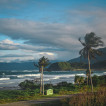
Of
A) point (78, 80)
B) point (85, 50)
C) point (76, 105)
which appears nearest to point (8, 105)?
point (76, 105)

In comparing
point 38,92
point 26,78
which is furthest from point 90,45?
point 26,78

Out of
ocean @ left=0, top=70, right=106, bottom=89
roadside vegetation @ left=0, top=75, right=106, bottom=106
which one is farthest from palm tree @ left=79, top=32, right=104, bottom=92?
ocean @ left=0, top=70, right=106, bottom=89

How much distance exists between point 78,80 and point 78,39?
13518 millimetres

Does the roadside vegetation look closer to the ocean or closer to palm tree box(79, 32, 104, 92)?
palm tree box(79, 32, 104, 92)

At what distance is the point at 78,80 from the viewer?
A: 1519 inches

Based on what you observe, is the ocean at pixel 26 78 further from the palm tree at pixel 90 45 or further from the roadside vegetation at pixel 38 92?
the palm tree at pixel 90 45

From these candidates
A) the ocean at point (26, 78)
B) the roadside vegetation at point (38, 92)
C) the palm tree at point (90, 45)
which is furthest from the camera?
the ocean at point (26, 78)

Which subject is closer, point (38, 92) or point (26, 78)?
point (38, 92)

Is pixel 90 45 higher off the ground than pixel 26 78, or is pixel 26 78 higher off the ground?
pixel 90 45

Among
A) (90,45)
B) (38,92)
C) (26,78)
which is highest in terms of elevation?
(90,45)

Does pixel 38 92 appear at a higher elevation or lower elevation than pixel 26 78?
higher

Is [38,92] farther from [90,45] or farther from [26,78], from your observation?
[26,78]

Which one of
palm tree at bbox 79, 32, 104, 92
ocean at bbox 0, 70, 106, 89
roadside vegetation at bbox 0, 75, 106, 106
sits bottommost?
ocean at bbox 0, 70, 106, 89

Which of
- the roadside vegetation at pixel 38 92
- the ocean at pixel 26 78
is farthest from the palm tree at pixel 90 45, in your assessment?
the ocean at pixel 26 78
